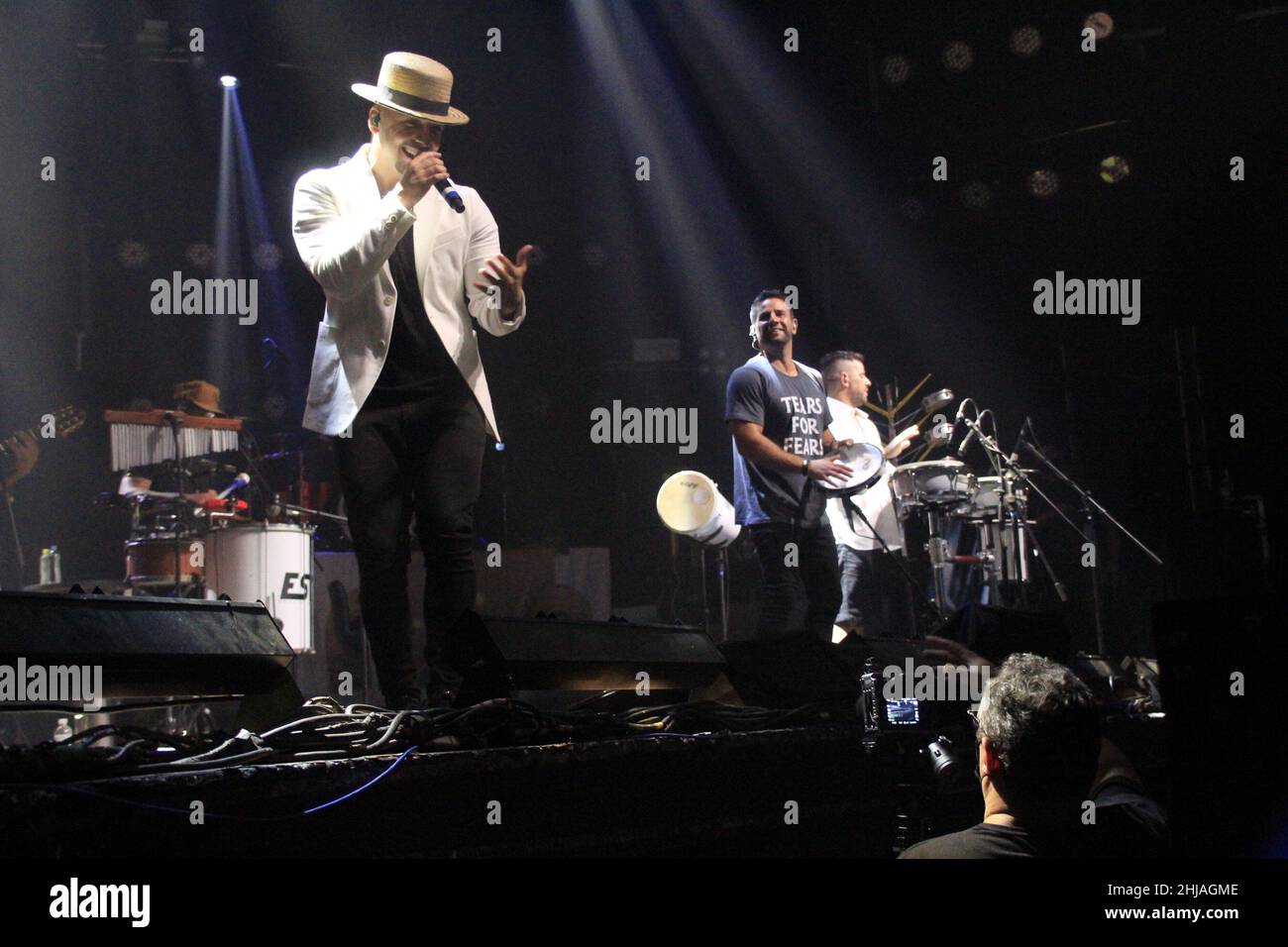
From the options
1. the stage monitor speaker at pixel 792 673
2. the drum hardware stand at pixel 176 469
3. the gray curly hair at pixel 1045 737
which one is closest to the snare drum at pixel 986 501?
the stage monitor speaker at pixel 792 673

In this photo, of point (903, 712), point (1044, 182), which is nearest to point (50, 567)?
point (903, 712)

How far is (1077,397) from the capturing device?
307 inches

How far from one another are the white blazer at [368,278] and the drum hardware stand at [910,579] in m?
2.50

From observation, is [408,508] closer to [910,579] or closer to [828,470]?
[828,470]

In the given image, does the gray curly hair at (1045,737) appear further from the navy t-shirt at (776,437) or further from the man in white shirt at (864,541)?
the man in white shirt at (864,541)

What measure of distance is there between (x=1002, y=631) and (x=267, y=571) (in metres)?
3.61

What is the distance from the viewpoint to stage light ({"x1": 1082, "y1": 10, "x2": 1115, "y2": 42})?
24.6 feet

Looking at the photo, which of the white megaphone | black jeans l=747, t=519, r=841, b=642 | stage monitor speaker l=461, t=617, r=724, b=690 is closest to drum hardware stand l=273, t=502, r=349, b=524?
the white megaphone

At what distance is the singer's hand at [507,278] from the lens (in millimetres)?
4066

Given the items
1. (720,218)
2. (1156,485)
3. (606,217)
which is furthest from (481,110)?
(1156,485)

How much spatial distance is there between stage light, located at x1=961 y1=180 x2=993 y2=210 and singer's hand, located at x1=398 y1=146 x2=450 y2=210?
4.81m

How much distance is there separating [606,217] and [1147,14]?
3.80 m

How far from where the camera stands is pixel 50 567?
20.1 ft
